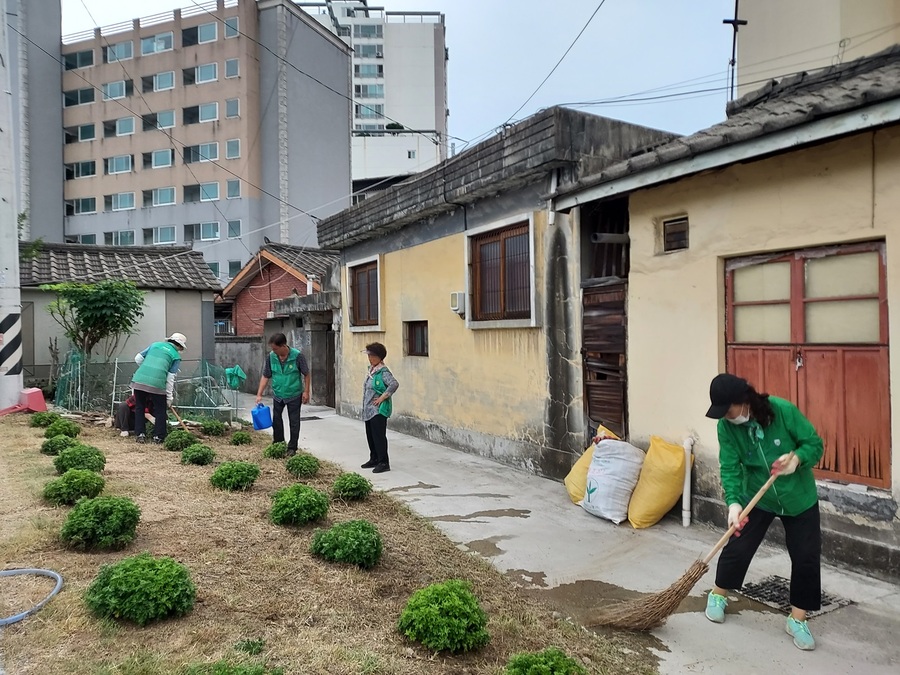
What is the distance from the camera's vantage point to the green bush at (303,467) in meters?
6.79

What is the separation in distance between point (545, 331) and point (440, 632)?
15.3 ft

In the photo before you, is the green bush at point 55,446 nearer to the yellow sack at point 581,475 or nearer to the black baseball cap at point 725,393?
the yellow sack at point 581,475

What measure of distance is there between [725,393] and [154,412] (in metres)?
8.05

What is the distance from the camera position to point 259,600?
351 cm

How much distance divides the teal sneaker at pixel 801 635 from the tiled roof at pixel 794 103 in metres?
3.04

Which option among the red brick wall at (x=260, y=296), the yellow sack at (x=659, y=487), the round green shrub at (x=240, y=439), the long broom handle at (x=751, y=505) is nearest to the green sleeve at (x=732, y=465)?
the long broom handle at (x=751, y=505)

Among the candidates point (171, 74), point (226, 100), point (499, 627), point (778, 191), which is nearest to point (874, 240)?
point (778, 191)

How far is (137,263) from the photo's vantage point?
615 inches

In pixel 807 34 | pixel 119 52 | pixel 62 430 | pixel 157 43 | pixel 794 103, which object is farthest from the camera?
pixel 119 52

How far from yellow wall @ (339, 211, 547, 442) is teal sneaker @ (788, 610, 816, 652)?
4.12m

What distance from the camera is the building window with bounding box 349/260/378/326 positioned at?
1173 cm

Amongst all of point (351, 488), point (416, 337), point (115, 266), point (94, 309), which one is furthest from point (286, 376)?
point (115, 266)

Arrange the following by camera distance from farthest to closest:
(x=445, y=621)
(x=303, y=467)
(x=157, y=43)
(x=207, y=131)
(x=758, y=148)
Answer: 1. (x=157, y=43)
2. (x=207, y=131)
3. (x=303, y=467)
4. (x=758, y=148)
5. (x=445, y=621)

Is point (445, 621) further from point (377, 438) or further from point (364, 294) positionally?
point (364, 294)
